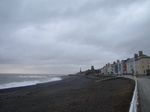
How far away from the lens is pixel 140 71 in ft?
208

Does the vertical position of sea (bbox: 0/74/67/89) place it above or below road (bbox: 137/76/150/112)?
below

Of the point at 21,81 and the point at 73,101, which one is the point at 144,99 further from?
the point at 21,81

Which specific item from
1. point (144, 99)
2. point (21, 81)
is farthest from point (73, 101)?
point (21, 81)

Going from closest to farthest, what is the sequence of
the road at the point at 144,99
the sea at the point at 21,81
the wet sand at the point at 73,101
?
the road at the point at 144,99, the wet sand at the point at 73,101, the sea at the point at 21,81

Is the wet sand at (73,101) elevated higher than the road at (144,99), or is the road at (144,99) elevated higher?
the road at (144,99)

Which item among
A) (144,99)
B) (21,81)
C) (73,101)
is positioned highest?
(144,99)

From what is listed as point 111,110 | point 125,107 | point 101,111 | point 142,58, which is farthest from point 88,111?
point 142,58

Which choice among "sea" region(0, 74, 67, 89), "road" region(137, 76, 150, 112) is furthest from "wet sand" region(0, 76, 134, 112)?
"sea" region(0, 74, 67, 89)

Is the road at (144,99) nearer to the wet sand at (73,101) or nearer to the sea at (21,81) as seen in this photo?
the wet sand at (73,101)

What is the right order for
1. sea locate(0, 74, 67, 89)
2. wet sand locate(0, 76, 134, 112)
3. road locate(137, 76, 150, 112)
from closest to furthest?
road locate(137, 76, 150, 112), wet sand locate(0, 76, 134, 112), sea locate(0, 74, 67, 89)

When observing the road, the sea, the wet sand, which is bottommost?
the sea

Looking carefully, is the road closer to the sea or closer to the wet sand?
the wet sand

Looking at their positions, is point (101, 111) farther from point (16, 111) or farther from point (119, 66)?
point (119, 66)

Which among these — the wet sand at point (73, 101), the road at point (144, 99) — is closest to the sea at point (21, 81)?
the wet sand at point (73, 101)
